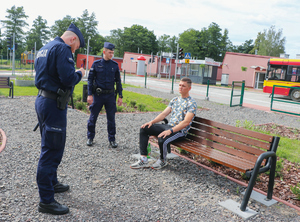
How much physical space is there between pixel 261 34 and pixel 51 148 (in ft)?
273

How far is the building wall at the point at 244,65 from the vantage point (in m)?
37.8

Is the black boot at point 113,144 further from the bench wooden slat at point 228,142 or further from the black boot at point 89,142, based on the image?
the bench wooden slat at point 228,142

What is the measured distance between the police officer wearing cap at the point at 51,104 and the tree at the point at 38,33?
90.0 m

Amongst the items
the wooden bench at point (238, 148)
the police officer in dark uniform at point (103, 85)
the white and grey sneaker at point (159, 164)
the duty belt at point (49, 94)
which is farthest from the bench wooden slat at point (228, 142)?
the duty belt at point (49, 94)

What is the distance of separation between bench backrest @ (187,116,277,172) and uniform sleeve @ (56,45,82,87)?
243 cm

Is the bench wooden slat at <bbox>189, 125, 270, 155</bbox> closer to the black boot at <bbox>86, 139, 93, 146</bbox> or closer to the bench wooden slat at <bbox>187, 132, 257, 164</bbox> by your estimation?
the bench wooden slat at <bbox>187, 132, 257, 164</bbox>

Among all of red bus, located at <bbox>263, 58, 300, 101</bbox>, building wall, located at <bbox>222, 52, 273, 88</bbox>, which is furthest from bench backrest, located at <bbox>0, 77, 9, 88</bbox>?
building wall, located at <bbox>222, 52, 273, 88</bbox>

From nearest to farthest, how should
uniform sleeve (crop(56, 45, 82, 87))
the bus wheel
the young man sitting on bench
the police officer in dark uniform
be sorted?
uniform sleeve (crop(56, 45, 82, 87)) < the young man sitting on bench < the police officer in dark uniform < the bus wheel

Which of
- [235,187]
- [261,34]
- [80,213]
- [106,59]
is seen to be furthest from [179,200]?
[261,34]

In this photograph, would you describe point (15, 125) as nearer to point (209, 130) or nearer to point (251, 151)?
point (209, 130)

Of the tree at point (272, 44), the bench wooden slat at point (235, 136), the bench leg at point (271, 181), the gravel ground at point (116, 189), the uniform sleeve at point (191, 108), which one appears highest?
the tree at point (272, 44)

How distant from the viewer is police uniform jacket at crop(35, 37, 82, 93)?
9.48 feet

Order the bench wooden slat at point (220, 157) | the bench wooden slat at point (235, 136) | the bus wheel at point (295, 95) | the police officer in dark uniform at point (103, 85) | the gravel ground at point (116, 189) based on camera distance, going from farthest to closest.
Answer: the bus wheel at point (295, 95) < the police officer in dark uniform at point (103, 85) < the bench wooden slat at point (235, 136) < the bench wooden slat at point (220, 157) < the gravel ground at point (116, 189)

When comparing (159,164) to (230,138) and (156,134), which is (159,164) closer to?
(156,134)
